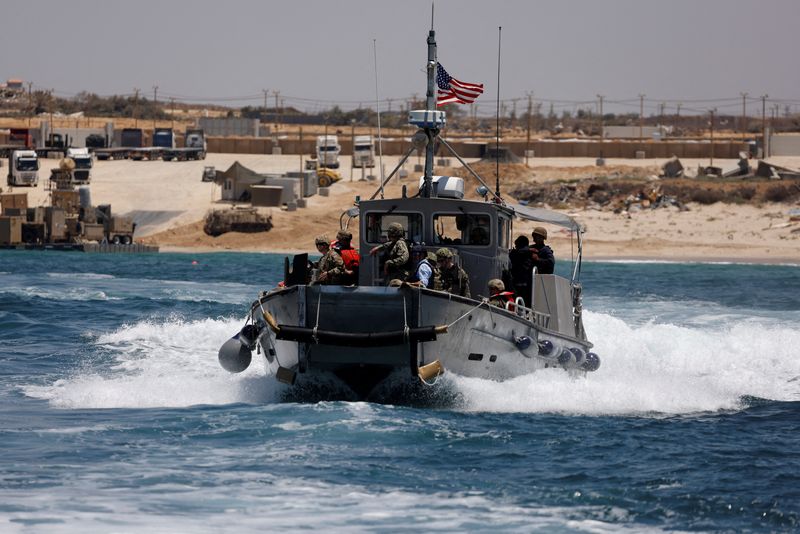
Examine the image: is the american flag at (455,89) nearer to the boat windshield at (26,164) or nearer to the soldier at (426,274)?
the soldier at (426,274)

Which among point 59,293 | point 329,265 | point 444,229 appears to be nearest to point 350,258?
point 329,265

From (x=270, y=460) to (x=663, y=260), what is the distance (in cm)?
4469

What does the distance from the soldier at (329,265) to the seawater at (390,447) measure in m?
1.77

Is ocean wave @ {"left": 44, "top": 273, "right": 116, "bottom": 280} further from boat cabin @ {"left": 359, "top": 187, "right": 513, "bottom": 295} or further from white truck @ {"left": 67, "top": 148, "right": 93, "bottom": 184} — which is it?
white truck @ {"left": 67, "top": 148, "right": 93, "bottom": 184}

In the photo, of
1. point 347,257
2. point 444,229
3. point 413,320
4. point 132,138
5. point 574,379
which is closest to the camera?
point 413,320

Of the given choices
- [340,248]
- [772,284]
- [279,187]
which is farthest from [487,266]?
[279,187]

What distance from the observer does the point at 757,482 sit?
14.3 meters

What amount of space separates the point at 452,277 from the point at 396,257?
82 cm

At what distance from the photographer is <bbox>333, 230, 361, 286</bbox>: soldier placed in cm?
1820

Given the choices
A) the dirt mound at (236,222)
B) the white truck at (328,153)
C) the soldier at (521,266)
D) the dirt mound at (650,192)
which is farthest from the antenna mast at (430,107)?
the white truck at (328,153)

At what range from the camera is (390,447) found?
50.5ft

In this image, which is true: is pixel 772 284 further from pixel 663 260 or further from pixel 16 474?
pixel 16 474

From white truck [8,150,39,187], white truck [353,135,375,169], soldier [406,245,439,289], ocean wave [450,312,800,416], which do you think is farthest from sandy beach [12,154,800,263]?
soldier [406,245,439,289]

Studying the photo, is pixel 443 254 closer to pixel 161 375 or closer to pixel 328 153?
pixel 161 375
